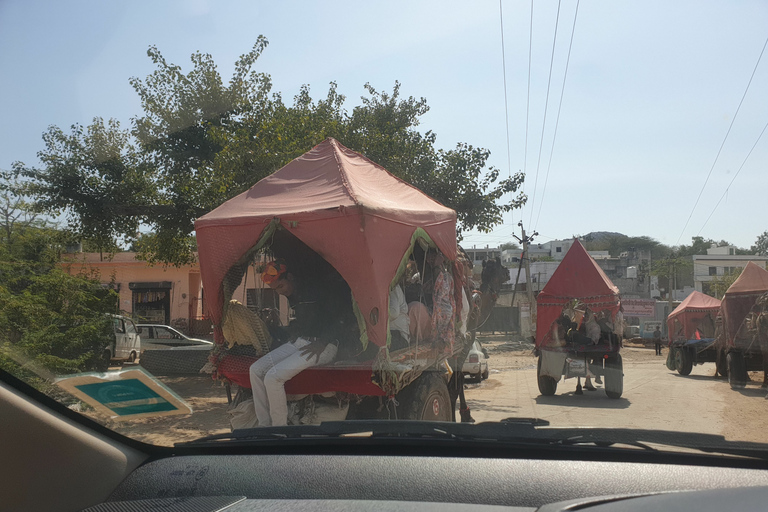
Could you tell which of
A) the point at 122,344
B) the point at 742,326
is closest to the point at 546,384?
the point at 742,326

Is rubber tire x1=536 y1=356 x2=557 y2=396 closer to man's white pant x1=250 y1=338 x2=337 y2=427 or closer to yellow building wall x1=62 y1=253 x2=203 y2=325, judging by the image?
man's white pant x1=250 y1=338 x2=337 y2=427

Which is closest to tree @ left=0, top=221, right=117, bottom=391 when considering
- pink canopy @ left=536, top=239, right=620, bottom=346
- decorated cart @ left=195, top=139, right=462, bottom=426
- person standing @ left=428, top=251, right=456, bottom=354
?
decorated cart @ left=195, top=139, right=462, bottom=426

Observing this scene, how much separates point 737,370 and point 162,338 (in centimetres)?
1466

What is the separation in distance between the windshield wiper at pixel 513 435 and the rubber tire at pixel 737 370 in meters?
11.6

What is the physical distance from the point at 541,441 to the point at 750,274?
14001 mm

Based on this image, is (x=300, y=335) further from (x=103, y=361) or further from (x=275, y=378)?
(x=103, y=361)

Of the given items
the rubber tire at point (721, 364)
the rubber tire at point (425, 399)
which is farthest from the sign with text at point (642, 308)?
the rubber tire at point (425, 399)

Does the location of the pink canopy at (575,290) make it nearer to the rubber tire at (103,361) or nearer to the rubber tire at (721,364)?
the rubber tire at (721,364)

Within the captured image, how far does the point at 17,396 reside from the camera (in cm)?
282

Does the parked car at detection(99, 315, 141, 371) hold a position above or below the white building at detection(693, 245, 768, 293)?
below

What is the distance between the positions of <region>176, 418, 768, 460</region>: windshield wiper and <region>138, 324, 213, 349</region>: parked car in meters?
13.6

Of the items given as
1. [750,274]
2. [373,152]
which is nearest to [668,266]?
[750,274]

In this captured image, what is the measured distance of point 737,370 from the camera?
13211 millimetres

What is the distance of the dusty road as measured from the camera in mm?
7473
